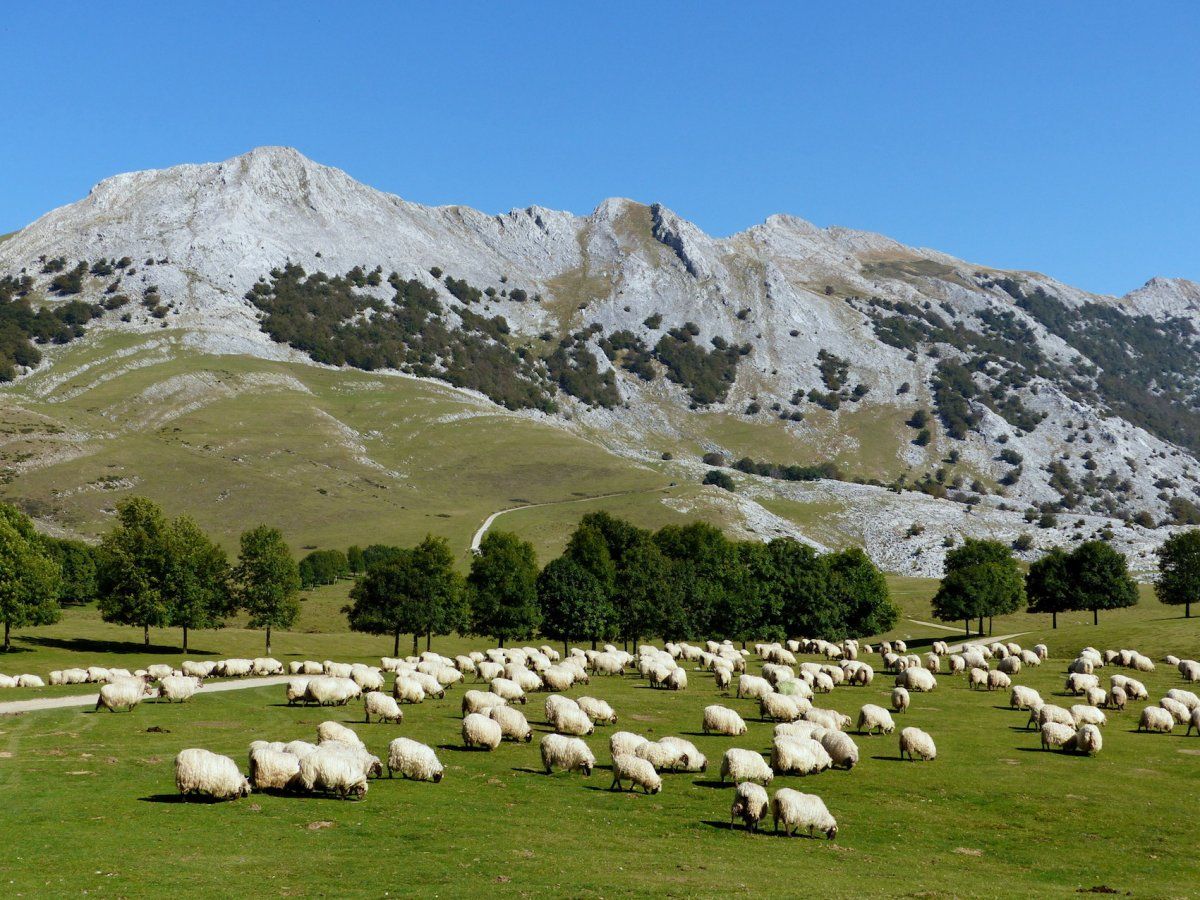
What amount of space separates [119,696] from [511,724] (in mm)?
20739

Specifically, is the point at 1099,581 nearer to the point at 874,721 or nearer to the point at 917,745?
the point at 874,721

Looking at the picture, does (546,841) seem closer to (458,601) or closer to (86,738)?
(86,738)

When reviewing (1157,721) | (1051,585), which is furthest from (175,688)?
(1051,585)

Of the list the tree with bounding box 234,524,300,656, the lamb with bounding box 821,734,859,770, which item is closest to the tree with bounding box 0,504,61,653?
the tree with bounding box 234,524,300,656

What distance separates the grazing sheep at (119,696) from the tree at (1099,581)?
113 m

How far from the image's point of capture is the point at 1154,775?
42.9 meters

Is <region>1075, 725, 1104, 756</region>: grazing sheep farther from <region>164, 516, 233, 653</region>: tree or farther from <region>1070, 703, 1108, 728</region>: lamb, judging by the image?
<region>164, 516, 233, 653</region>: tree

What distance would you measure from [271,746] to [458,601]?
70.3 metres

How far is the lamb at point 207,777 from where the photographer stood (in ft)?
100

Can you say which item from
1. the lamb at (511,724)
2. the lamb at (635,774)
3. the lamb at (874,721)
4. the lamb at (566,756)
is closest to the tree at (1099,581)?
the lamb at (874,721)

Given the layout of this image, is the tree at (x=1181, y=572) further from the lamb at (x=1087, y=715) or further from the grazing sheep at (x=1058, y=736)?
the grazing sheep at (x=1058, y=736)

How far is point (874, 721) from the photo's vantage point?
5100cm

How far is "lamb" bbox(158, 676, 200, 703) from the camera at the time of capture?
2195 inches

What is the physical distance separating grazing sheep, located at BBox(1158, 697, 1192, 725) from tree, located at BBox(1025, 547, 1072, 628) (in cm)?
7527
